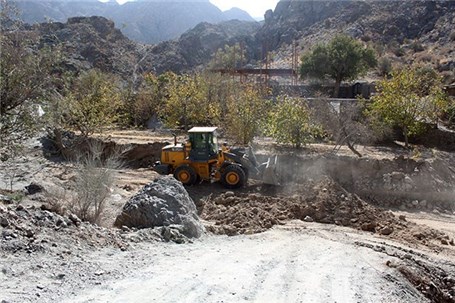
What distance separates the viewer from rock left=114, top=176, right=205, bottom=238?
11159mm

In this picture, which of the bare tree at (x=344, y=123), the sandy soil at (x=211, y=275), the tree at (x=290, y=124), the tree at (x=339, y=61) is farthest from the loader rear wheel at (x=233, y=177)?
the tree at (x=339, y=61)

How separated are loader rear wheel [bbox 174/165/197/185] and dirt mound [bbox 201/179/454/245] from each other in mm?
1169

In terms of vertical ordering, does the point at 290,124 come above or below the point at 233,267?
above

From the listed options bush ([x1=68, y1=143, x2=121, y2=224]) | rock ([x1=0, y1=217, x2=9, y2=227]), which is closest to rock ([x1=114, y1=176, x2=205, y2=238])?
bush ([x1=68, y1=143, x2=121, y2=224])

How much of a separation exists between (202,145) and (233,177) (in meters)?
1.62

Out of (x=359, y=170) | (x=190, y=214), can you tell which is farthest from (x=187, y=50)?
(x=190, y=214)

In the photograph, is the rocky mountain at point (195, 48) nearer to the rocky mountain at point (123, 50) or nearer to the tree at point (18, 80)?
the rocky mountain at point (123, 50)

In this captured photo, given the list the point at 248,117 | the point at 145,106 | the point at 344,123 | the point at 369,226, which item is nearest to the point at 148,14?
the point at 145,106

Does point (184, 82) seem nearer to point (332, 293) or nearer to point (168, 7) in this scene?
point (332, 293)

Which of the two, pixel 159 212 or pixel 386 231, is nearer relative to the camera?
pixel 159 212

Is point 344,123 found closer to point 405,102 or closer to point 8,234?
point 405,102

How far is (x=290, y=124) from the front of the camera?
2077 cm

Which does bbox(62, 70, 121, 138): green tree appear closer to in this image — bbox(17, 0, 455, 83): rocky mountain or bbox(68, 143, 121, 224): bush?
bbox(68, 143, 121, 224): bush

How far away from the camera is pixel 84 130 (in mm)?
23578
